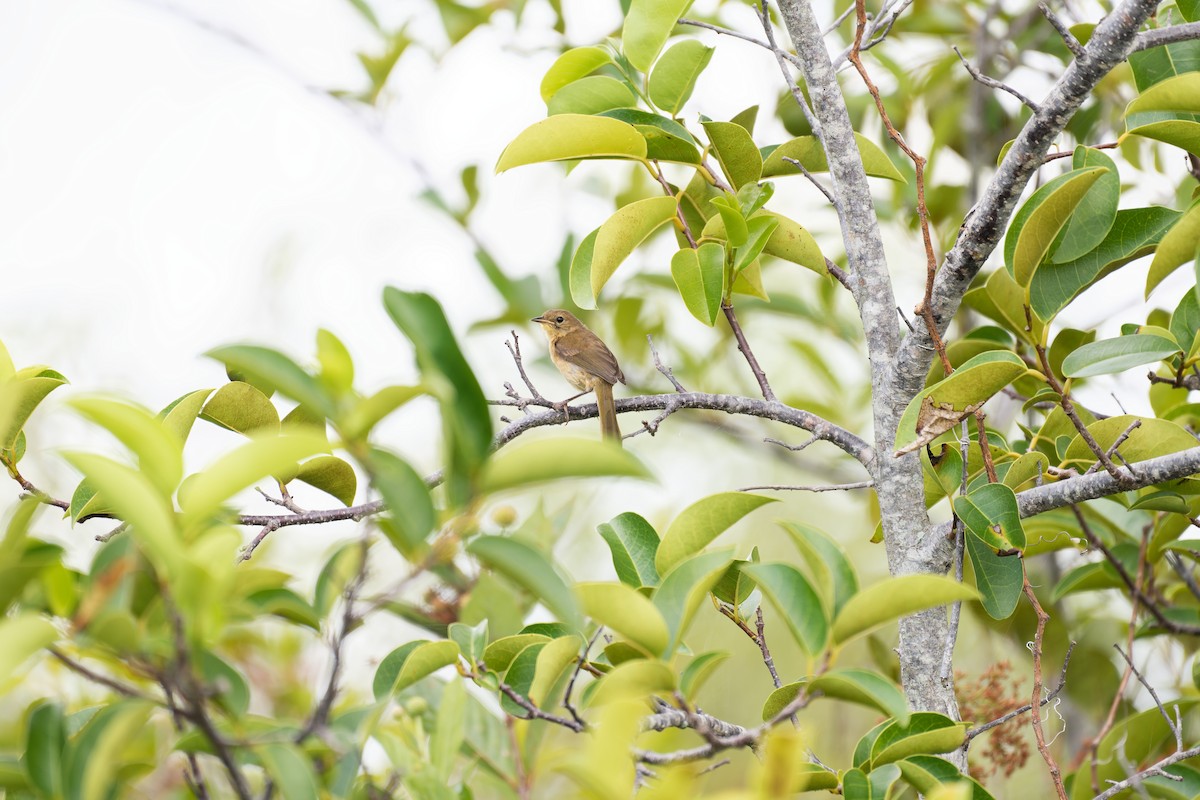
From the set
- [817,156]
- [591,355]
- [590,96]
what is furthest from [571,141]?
[591,355]

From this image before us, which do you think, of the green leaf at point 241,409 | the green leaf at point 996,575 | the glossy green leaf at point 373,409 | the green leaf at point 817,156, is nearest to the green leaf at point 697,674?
the glossy green leaf at point 373,409

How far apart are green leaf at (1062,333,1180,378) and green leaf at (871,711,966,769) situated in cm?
75

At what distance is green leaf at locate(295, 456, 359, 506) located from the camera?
2.01m

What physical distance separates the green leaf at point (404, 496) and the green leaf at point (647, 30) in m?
1.40

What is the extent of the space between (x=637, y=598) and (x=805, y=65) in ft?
4.34

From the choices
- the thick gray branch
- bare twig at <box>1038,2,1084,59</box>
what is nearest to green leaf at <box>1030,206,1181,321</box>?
the thick gray branch

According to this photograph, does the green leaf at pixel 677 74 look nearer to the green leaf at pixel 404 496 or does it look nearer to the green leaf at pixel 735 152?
the green leaf at pixel 735 152

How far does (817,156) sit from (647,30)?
19.4 inches

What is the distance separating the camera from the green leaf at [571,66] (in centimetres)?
229

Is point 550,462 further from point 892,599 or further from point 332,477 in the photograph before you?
point 332,477

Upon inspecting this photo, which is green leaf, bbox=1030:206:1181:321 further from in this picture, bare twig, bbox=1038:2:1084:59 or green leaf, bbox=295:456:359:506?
green leaf, bbox=295:456:359:506

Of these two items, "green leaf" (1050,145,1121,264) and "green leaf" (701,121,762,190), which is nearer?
"green leaf" (1050,145,1121,264)

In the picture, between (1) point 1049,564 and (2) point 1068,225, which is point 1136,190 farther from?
(2) point 1068,225

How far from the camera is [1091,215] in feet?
6.43
